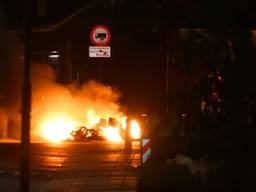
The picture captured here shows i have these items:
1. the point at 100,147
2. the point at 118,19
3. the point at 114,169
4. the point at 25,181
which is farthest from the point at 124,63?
the point at 118,19

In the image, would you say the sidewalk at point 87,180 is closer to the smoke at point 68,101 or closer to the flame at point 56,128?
the flame at point 56,128

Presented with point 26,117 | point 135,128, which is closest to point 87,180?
point 26,117

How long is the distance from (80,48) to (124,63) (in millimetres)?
2651

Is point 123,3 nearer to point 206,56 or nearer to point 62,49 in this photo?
point 206,56

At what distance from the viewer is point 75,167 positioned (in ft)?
60.2

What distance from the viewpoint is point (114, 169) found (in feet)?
58.0

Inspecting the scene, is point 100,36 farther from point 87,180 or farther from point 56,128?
point 87,180

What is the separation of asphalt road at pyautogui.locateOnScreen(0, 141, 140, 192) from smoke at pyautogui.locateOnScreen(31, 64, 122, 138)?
3697mm

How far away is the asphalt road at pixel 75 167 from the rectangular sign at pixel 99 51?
5.40 meters

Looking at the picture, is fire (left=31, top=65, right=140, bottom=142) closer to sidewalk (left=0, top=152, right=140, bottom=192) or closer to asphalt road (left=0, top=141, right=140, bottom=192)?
asphalt road (left=0, top=141, right=140, bottom=192)

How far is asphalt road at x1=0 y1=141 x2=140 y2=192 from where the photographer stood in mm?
14992

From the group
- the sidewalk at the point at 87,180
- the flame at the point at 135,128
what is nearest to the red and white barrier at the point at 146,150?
the sidewalk at the point at 87,180

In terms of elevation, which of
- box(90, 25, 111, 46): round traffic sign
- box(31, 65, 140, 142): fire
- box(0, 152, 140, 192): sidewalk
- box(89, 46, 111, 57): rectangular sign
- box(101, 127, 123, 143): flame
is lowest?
box(0, 152, 140, 192): sidewalk

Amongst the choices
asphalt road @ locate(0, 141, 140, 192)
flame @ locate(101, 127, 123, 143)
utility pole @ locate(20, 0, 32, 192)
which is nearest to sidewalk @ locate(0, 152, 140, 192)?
asphalt road @ locate(0, 141, 140, 192)
